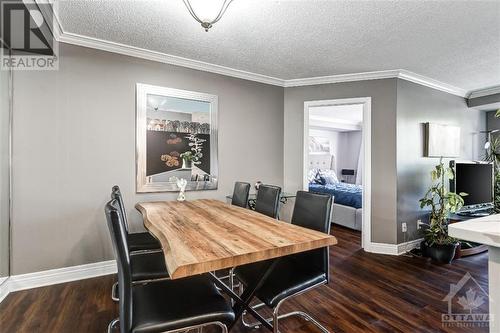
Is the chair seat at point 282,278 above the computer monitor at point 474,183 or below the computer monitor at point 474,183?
below

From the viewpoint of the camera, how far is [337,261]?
318 centimetres

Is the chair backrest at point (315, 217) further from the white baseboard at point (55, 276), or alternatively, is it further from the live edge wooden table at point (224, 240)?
the white baseboard at point (55, 276)

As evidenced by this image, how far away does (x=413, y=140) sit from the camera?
3639mm

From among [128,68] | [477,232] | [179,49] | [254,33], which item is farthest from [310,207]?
[128,68]

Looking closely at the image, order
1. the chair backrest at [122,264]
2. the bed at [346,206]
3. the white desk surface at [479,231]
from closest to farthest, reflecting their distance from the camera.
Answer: the white desk surface at [479,231] → the chair backrest at [122,264] → the bed at [346,206]

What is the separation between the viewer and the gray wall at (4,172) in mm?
2270

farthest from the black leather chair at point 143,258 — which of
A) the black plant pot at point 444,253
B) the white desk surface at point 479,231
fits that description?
the black plant pot at point 444,253

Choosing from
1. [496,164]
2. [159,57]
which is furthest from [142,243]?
[496,164]

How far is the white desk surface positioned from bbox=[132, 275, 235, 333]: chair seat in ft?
3.44

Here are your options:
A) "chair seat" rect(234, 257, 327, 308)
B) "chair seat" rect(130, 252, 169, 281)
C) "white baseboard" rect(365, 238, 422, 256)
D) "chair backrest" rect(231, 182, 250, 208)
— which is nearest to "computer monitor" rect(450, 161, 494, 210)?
"white baseboard" rect(365, 238, 422, 256)

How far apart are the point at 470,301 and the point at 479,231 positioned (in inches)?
77.9

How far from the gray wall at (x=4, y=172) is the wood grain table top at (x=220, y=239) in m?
1.28

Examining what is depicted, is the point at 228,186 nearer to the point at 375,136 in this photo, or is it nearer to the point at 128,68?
the point at 128,68

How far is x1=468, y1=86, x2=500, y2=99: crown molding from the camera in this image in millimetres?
4188
